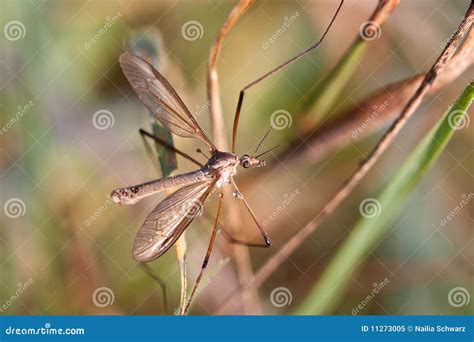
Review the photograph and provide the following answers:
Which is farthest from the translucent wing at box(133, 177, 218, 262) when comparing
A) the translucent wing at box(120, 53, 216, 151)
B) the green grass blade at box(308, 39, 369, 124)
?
the green grass blade at box(308, 39, 369, 124)

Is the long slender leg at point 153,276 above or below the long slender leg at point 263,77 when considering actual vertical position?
below

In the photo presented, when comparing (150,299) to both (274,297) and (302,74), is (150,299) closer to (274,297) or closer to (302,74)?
(274,297)

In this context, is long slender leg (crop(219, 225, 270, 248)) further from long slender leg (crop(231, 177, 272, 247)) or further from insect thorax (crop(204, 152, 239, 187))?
insect thorax (crop(204, 152, 239, 187))

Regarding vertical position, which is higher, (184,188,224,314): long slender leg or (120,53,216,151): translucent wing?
(120,53,216,151): translucent wing

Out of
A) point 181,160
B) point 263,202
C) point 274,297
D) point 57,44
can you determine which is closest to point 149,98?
point 181,160

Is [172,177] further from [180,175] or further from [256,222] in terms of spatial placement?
[256,222]

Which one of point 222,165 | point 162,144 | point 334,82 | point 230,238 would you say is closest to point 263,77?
point 334,82

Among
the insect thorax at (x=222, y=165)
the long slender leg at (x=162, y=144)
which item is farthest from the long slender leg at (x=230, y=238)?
the long slender leg at (x=162, y=144)

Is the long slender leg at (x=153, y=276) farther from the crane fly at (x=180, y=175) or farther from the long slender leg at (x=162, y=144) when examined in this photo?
the long slender leg at (x=162, y=144)
